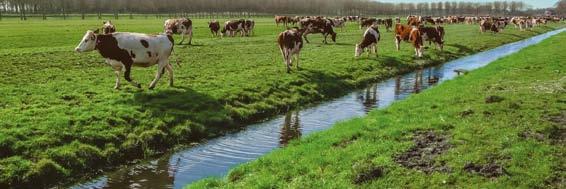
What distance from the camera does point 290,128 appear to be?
51.8 ft

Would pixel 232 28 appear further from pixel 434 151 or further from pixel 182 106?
pixel 434 151

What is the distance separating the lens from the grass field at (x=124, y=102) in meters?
11.9

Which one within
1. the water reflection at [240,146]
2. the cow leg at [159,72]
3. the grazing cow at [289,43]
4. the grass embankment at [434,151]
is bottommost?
the water reflection at [240,146]

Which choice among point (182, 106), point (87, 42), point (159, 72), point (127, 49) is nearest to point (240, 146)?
point (182, 106)

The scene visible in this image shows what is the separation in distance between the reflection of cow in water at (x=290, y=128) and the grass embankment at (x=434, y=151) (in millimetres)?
1298

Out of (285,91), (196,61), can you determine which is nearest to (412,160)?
(285,91)

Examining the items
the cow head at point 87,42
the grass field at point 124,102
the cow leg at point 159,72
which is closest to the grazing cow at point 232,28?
the grass field at point 124,102

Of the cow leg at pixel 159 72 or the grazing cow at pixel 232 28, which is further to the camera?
the grazing cow at pixel 232 28

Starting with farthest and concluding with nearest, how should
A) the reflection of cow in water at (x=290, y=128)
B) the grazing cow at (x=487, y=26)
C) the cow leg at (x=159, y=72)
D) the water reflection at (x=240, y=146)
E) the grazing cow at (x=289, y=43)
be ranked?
the grazing cow at (x=487, y=26) < the grazing cow at (x=289, y=43) < the cow leg at (x=159, y=72) < the reflection of cow in water at (x=290, y=128) < the water reflection at (x=240, y=146)

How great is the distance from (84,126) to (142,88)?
5132mm

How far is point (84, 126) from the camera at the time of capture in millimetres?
13453

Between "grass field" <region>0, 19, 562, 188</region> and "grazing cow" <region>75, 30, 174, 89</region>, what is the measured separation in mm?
877

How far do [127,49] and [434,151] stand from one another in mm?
11164

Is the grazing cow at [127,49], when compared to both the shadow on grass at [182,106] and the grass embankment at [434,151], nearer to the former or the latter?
the shadow on grass at [182,106]
